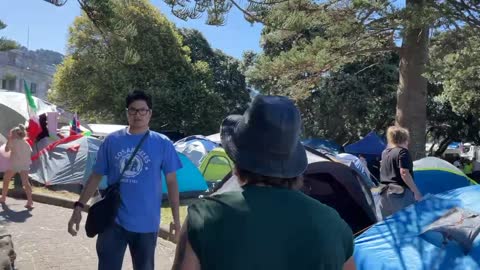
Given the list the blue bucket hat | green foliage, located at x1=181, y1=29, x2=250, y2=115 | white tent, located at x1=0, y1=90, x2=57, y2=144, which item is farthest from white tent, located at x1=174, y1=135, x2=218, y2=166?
green foliage, located at x1=181, y1=29, x2=250, y2=115

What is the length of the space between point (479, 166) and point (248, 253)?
22.0 m

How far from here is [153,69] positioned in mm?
26719

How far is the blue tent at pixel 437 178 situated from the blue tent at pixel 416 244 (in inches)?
161

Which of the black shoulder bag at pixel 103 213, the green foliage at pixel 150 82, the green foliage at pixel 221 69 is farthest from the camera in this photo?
the green foliage at pixel 221 69

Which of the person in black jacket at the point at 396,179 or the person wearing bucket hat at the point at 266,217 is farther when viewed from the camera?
the person in black jacket at the point at 396,179

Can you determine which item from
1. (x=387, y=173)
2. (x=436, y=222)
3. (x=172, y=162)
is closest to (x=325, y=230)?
(x=172, y=162)

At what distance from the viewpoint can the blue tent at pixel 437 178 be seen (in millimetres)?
8047

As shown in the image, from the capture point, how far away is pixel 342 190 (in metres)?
5.20

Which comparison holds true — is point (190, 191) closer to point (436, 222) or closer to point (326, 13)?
point (326, 13)

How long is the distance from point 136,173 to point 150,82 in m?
23.9

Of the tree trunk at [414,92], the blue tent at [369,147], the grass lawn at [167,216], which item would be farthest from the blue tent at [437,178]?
the blue tent at [369,147]

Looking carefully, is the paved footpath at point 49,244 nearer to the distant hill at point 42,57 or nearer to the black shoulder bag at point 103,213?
the black shoulder bag at point 103,213

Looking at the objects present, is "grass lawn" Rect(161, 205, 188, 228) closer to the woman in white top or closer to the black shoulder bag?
the woman in white top

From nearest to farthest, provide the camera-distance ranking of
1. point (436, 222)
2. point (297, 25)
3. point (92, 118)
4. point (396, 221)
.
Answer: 1. point (436, 222)
2. point (396, 221)
3. point (297, 25)
4. point (92, 118)
